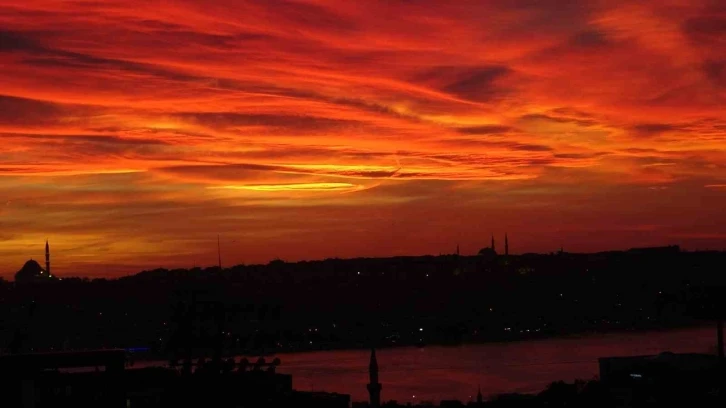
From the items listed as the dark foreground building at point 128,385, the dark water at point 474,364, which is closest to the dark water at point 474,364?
the dark water at point 474,364

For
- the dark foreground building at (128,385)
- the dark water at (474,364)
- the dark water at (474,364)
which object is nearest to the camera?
the dark foreground building at (128,385)

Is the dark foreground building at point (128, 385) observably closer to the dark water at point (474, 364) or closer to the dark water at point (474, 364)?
the dark water at point (474, 364)

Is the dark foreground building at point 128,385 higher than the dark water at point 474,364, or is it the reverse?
the dark foreground building at point 128,385

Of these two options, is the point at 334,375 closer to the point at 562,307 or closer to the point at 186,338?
the point at 186,338

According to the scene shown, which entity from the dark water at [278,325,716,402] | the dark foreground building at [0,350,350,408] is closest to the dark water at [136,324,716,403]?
the dark water at [278,325,716,402]

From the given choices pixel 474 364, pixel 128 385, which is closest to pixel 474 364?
pixel 474 364

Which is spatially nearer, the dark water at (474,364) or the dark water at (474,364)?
the dark water at (474,364)

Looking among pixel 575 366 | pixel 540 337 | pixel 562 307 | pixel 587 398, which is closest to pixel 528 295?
pixel 562 307

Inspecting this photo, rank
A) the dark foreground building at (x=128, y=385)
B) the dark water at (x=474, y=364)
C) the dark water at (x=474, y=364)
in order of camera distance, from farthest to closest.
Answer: the dark water at (x=474, y=364)
the dark water at (x=474, y=364)
the dark foreground building at (x=128, y=385)

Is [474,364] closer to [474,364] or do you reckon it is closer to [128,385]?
[474,364]
